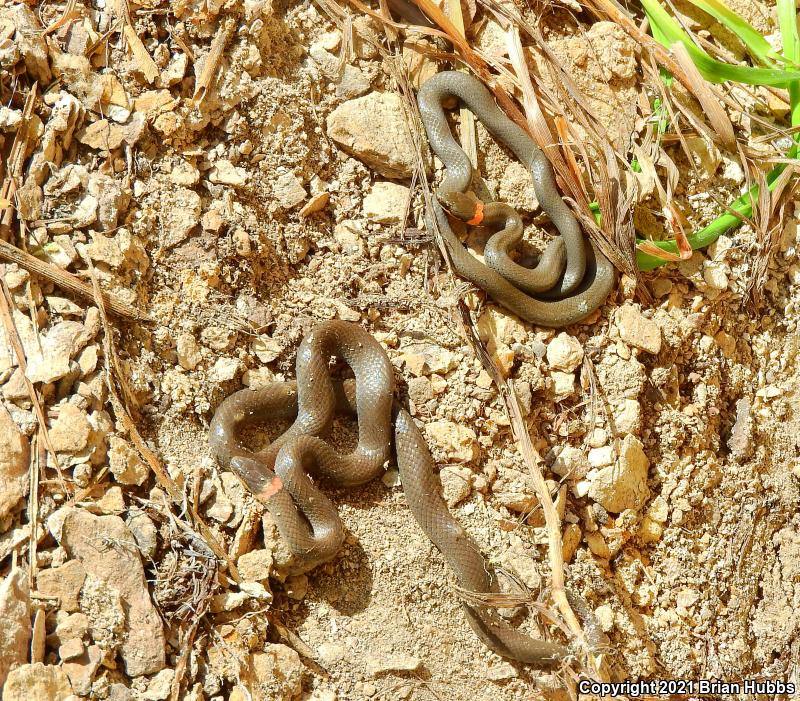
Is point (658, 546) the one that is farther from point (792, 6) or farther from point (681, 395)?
point (792, 6)

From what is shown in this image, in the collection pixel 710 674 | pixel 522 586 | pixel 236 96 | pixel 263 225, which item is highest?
pixel 236 96

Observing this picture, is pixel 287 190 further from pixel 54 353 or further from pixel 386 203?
pixel 54 353

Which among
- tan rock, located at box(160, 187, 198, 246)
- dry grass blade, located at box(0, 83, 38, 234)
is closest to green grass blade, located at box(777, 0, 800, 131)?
tan rock, located at box(160, 187, 198, 246)

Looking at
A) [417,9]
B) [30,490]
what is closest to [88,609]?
[30,490]

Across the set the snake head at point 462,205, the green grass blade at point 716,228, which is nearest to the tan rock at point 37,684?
the snake head at point 462,205

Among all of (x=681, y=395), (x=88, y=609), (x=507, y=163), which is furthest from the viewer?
(x=507, y=163)

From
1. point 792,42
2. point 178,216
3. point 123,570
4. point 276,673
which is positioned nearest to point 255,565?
point 276,673

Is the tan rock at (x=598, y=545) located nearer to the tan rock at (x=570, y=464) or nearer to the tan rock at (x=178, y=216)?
the tan rock at (x=570, y=464)

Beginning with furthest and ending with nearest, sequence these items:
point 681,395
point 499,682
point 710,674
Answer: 1. point 681,395
2. point 710,674
3. point 499,682
